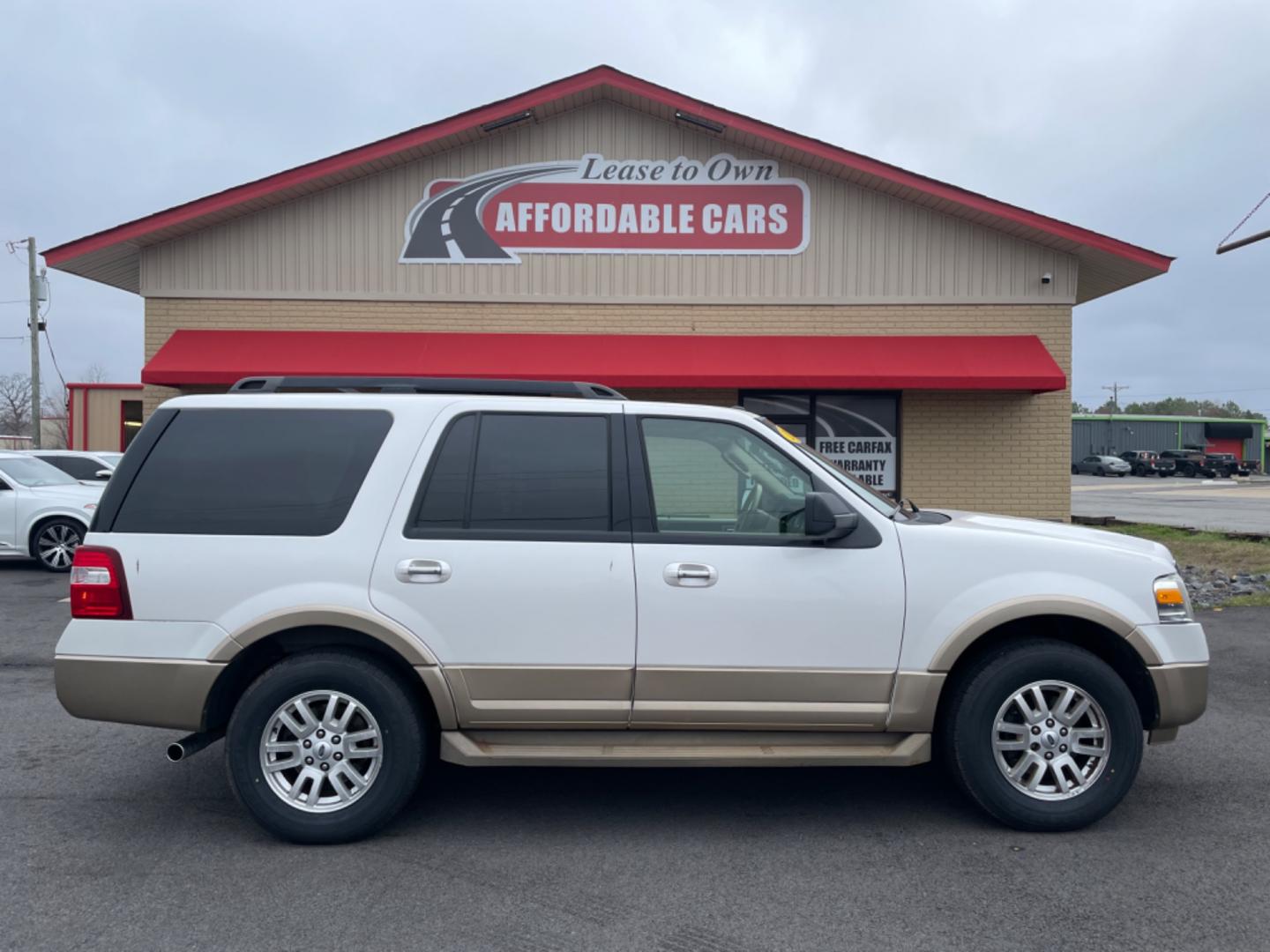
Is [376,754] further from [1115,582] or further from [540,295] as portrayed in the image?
[540,295]

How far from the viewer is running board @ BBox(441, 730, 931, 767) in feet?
14.2

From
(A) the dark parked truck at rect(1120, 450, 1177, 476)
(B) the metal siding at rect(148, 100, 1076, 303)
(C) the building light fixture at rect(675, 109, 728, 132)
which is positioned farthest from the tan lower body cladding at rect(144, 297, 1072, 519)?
(A) the dark parked truck at rect(1120, 450, 1177, 476)

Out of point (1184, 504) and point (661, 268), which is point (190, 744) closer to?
point (661, 268)

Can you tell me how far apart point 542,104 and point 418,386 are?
8990mm

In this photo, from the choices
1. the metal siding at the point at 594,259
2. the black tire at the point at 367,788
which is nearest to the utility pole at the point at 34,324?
the metal siding at the point at 594,259

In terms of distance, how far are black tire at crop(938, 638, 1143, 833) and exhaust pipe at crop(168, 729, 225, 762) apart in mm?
3307

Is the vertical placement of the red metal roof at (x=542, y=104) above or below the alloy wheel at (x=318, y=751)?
above

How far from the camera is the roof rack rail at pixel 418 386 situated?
4.78 m

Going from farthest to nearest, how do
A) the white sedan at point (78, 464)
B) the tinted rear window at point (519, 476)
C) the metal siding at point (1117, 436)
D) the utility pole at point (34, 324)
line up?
1. the metal siding at point (1117, 436)
2. the utility pole at point (34, 324)
3. the white sedan at point (78, 464)
4. the tinted rear window at point (519, 476)

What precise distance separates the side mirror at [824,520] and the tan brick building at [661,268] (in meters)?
8.68

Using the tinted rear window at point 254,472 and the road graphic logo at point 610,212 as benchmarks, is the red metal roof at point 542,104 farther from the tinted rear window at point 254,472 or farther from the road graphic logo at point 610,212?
the tinted rear window at point 254,472

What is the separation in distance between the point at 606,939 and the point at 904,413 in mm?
10533

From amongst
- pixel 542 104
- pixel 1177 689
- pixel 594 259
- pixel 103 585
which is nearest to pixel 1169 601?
pixel 1177 689

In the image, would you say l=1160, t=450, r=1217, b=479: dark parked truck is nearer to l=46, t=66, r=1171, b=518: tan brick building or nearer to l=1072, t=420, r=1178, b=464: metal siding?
Result: l=1072, t=420, r=1178, b=464: metal siding
